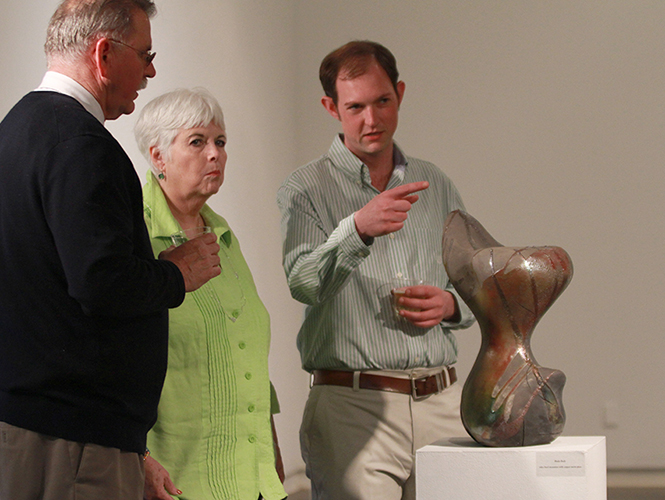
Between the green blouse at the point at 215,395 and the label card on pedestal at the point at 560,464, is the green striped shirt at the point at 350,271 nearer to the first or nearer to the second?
the green blouse at the point at 215,395

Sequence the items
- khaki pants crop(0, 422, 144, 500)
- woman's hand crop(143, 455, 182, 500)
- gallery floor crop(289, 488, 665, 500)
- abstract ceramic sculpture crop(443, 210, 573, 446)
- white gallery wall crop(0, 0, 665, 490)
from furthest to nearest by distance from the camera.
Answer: white gallery wall crop(0, 0, 665, 490)
gallery floor crop(289, 488, 665, 500)
woman's hand crop(143, 455, 182, 500)
abstract ceramic sculpture crop(443, 210, 573, 446)
khaki pants crop(0, 422, 144, 500)

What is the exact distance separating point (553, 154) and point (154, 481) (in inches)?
131

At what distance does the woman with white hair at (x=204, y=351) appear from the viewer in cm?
170

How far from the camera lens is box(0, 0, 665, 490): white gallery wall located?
415cm

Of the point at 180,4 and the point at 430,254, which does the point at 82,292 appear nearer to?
the point at 430,254

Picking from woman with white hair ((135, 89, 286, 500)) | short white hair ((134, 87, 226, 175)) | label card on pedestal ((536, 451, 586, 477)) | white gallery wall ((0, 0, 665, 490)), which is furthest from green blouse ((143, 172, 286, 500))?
white gallery wall ((0, 0, 665, 490))

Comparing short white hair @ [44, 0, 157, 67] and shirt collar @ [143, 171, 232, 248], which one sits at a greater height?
short white hair @ [44, 0, 157, 67]

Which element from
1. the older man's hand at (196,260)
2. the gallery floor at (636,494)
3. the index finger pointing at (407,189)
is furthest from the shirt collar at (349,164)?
the gallery floor at (636,494)

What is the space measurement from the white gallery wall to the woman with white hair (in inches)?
74.8

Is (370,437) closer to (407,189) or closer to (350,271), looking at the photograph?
(350,271)

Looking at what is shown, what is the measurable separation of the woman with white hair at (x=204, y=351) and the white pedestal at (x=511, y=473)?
0.51m

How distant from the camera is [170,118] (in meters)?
1.96

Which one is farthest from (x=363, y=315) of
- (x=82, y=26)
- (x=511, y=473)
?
(x=82, y=26)

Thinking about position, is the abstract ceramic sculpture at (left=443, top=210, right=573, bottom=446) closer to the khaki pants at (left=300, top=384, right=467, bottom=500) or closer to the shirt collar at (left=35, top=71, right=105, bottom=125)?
the khaki pants at (left=300, top=384, right=467, bottom=500)
